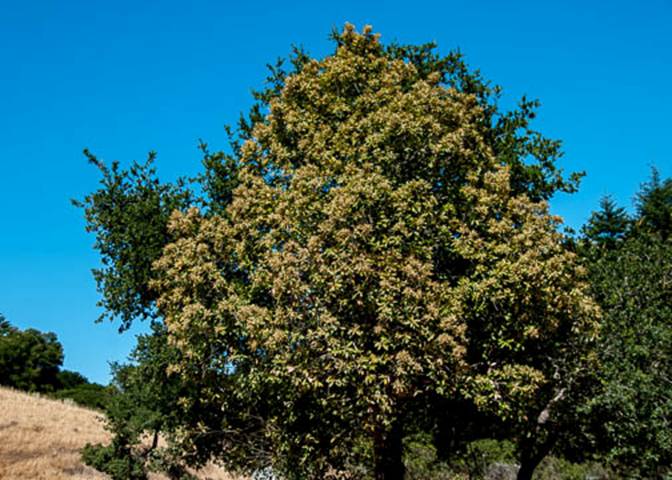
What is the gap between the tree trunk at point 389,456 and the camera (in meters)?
15.6

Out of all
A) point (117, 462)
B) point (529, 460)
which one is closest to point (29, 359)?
point (117, 462)

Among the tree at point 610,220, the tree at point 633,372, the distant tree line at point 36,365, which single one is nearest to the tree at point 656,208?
the tree at point 610,220

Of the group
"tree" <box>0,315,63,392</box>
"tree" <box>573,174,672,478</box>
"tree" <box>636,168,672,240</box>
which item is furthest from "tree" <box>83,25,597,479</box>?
"tree" <box>0,315,63,392</box>

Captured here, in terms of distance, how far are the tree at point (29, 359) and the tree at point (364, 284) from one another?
63.4m

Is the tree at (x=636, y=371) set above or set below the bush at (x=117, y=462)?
above

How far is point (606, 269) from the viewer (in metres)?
22.2

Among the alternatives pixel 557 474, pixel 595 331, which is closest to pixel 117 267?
pixel 595 331

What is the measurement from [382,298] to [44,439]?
22044 millimetres

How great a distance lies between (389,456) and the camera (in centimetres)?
1627

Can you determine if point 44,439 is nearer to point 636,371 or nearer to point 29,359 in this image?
point 636,371

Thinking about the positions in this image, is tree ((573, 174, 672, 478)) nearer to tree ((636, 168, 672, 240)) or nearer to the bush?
the bush

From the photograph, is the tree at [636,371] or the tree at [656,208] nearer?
the tree at [636,371]

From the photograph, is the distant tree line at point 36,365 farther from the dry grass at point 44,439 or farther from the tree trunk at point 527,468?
the tree trunk at point 527,468

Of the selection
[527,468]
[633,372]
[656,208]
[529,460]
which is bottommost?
[527,468]
